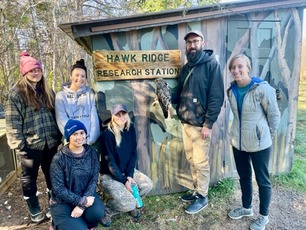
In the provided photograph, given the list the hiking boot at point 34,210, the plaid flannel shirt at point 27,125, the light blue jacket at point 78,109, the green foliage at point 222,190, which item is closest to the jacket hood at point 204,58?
the light blue jacket at point 78,109

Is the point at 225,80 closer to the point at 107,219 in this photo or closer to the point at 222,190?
the point at 222,190

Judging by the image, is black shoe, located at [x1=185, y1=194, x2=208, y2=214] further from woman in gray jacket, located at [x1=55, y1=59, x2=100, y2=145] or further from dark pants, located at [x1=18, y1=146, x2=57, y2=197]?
dark pants, located at [x1=18, y1=146, x2=57, y2=197]

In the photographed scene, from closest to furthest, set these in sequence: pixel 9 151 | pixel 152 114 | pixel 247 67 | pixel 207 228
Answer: pixel 247 67, pixel 207 228, pixel 152 114, pixel 9 151

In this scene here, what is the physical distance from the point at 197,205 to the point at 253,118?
A: 1331 millimetres

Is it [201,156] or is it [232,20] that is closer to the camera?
[201,156]

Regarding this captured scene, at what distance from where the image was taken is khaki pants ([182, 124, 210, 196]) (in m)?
3.03

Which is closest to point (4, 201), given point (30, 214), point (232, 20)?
point (30, 214)

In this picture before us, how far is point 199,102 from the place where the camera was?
9.61ft

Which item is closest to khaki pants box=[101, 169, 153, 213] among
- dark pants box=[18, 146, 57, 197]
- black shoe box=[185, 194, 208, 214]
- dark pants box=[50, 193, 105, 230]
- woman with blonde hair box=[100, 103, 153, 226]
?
woman with blonde hair box=[100, 103, 153, 226]

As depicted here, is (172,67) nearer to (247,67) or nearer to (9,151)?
(247,67)

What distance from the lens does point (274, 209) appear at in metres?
3.26

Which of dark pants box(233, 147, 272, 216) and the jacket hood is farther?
the jacket hood

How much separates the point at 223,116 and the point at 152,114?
1019 millimetres

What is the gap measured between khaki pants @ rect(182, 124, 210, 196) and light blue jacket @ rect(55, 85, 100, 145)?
1.09 m
